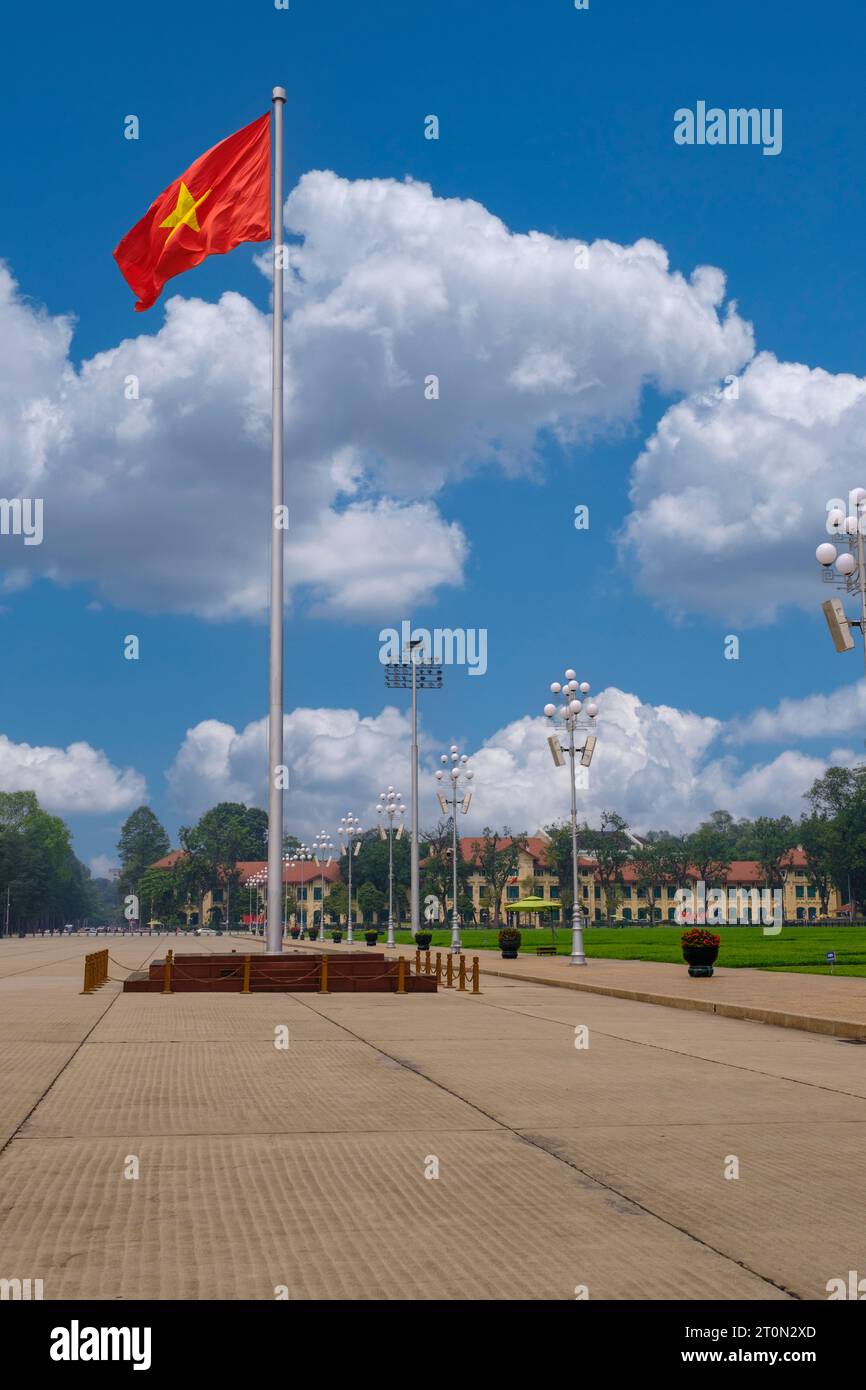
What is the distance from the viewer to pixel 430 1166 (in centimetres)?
863

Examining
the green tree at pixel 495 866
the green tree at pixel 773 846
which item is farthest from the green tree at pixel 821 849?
the green tree at pixel 495 866

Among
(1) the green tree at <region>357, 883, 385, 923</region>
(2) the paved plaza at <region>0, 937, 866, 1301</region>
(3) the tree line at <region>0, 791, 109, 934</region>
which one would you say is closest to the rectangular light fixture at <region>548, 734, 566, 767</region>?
(2) the paved plaza at <region>0, 937, 866, 1301</region>

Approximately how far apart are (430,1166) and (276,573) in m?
21.0

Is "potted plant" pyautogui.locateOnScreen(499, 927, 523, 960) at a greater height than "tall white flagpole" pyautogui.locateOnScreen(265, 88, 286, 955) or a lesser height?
lesser

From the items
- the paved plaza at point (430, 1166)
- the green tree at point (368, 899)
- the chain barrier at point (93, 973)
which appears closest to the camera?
the paved plaza at point (430, 1166)

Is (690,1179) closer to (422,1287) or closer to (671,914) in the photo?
(422,1287)

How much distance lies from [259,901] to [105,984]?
148 m

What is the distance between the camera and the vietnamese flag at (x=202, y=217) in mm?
27203

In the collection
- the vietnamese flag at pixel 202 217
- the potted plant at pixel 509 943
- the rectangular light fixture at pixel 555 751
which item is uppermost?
the vietnamese flag at pixel 202 217

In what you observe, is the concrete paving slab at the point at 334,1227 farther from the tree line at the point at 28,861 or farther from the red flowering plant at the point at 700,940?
the tree line at the point at 28,861

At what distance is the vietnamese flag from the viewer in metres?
27.2

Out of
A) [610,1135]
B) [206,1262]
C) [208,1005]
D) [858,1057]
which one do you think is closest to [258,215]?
[208,1005]

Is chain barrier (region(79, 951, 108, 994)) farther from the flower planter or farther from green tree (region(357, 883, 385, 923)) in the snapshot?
green tree (region(357, 883, 385, 923))

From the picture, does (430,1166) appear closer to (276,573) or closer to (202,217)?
(276,573)
